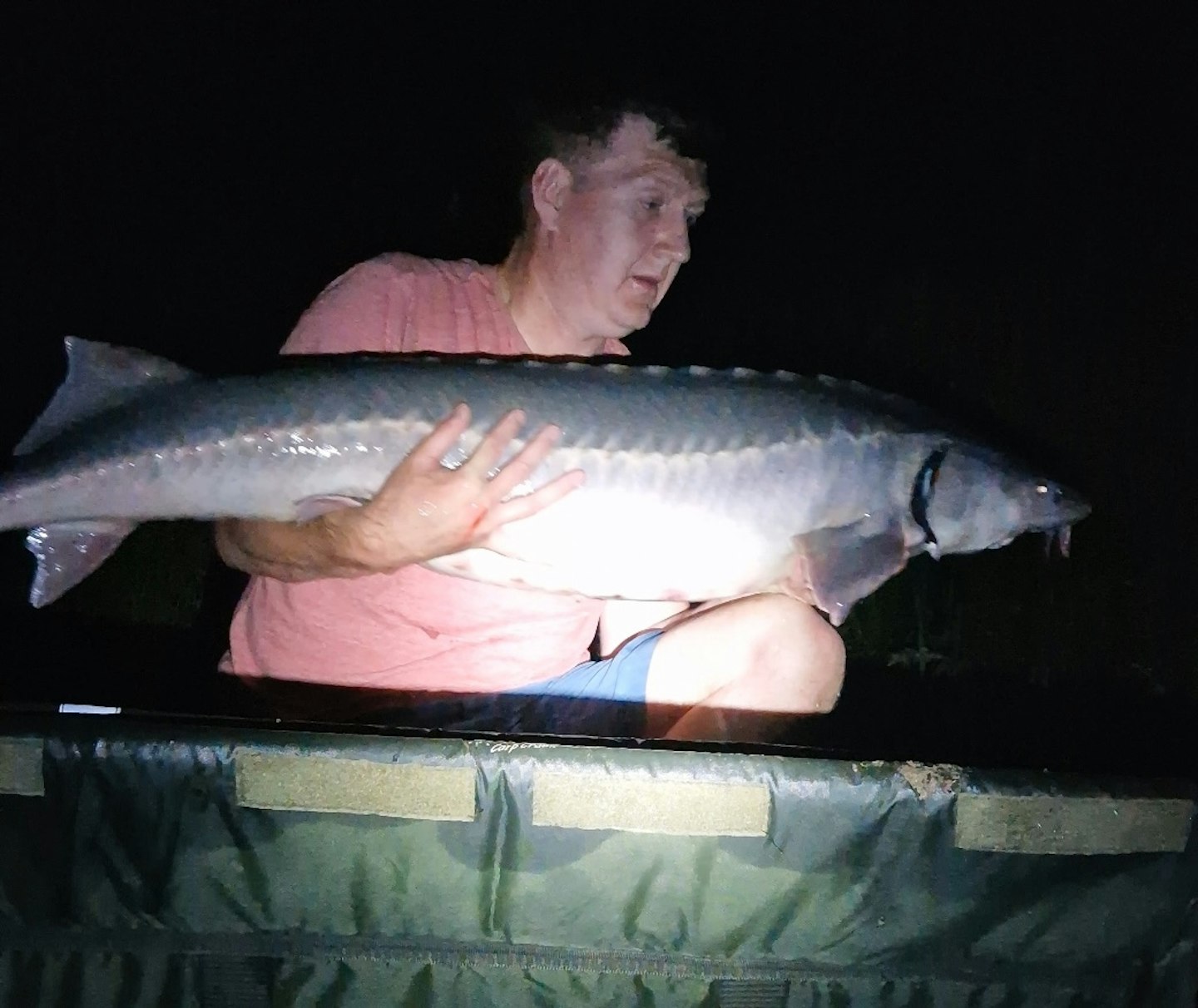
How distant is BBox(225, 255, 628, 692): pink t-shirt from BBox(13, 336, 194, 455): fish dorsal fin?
0.63 feet

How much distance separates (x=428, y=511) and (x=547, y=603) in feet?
1.20

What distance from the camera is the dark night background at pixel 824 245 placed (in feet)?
7.86

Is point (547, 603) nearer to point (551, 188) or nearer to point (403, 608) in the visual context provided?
point (403, 608)

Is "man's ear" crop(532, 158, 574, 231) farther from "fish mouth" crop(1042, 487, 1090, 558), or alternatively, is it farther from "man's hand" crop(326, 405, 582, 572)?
"fish mouth" crop(1042, 487, 1090, 558)

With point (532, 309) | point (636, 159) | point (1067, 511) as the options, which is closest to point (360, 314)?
point (532, 309)

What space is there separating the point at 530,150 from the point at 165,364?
2.25ft

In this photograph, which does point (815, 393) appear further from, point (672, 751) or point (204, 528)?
point (204, 528)

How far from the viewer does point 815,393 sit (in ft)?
4.08

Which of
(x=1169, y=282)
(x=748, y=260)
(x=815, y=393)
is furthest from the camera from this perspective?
(x=748, y=260)

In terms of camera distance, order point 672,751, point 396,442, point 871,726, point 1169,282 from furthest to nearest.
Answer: point 1169,282
point 871,726
point 396,442
point 672,751

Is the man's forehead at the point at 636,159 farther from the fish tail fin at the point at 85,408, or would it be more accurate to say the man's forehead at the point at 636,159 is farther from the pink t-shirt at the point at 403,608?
the fish tail fin at the point at 85,408

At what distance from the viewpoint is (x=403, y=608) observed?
1.26 metres

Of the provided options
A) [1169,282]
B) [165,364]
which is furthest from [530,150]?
[1169,282]

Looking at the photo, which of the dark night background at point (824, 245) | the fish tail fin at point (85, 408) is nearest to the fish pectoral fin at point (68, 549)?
the fish tail fin at point (85, 408)
